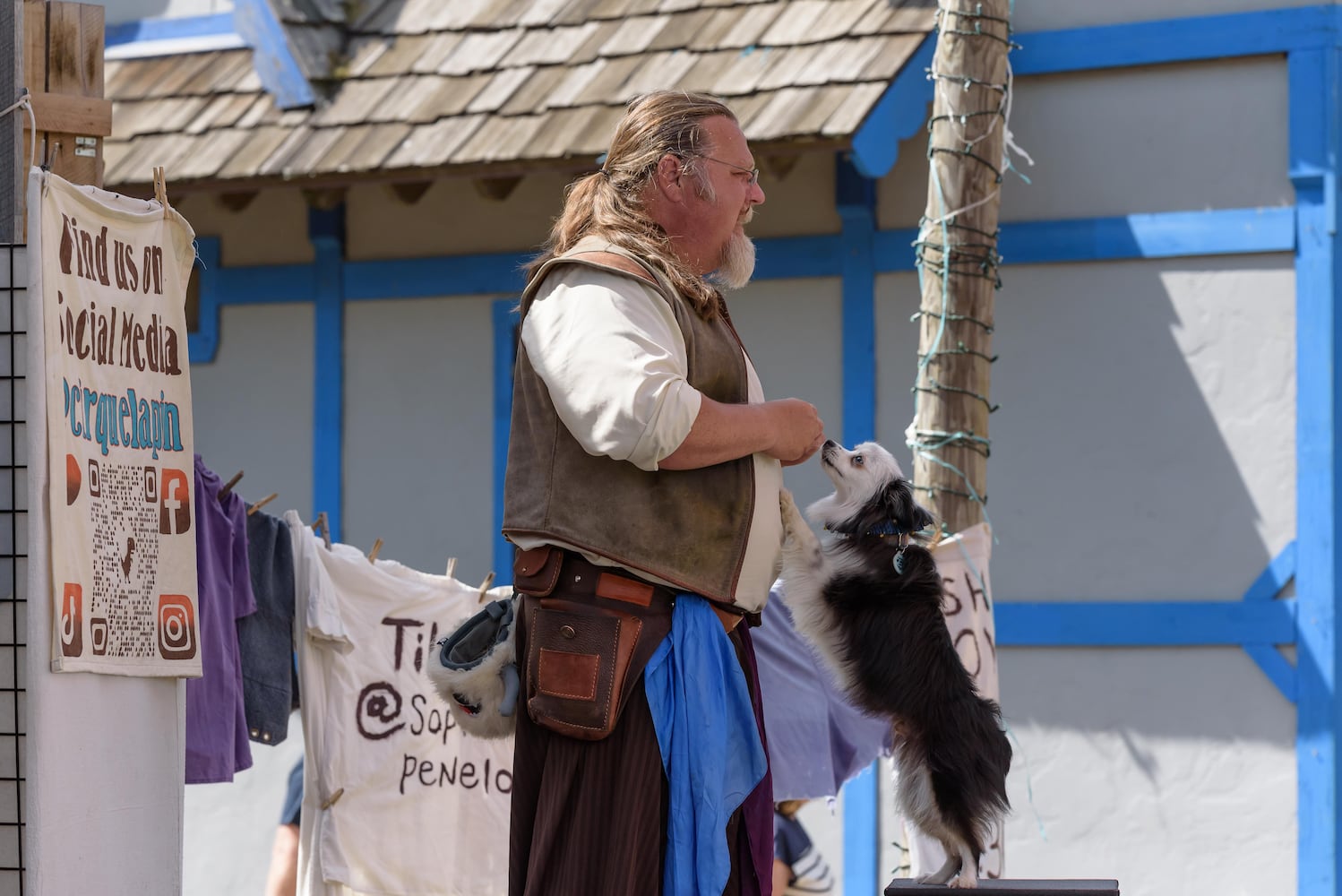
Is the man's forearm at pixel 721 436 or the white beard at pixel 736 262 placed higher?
the white beard at pixel 736 262

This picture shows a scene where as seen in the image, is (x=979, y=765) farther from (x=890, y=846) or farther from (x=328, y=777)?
(x=890, y=846)

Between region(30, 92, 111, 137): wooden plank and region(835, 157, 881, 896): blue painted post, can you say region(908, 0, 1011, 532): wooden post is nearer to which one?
region(835, 157, 881, 896): blue painted post

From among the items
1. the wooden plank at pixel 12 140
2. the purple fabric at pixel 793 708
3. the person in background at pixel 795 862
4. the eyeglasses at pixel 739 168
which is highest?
the wooden plank at pixel 12 140

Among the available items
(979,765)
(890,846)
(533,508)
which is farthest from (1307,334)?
(533,508)

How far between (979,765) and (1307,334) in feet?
10.9

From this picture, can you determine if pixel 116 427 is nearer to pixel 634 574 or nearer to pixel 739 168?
pixel 634 574

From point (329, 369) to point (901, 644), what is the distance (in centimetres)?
464

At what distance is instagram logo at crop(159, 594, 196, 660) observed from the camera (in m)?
3.58

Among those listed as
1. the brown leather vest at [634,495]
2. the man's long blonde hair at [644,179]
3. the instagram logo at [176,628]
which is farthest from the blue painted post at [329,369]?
the brown leather vest at [634,495]

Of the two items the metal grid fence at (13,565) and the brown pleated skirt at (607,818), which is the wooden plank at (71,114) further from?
the brown pleated skirt at (607,818)

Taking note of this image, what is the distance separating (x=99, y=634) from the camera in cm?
336

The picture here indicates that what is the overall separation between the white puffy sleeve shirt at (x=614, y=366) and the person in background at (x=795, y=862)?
10.5 ft

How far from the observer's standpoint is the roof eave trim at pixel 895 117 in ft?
20.7

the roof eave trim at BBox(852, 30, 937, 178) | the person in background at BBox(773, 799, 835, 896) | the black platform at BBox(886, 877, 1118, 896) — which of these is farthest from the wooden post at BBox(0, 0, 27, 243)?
the person in background at BBox(773, 799, 835, 896)
